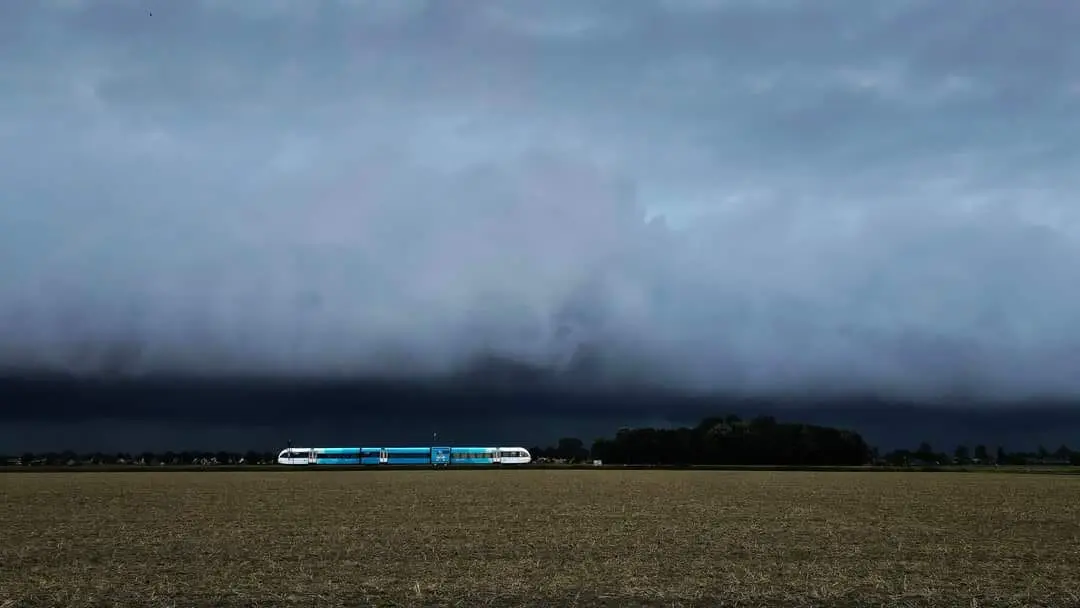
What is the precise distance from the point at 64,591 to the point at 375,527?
53.6ft

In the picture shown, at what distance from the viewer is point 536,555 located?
29.1 m

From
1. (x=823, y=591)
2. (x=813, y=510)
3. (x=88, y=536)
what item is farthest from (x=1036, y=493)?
(x=88, y=536)

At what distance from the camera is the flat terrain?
22.4 metres

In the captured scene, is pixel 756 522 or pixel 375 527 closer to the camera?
pixel 375 527

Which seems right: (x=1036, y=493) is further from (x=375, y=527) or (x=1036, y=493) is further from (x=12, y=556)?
(x=12, y=556)

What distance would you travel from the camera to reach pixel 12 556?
96.2 ft

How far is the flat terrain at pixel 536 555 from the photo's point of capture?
Answer: 73.6ft

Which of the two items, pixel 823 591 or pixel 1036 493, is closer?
pixel 823 591

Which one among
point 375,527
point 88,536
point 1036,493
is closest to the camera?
point 88,536

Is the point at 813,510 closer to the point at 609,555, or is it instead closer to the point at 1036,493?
the point at 609,555

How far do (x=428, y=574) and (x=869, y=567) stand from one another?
12.2 meters

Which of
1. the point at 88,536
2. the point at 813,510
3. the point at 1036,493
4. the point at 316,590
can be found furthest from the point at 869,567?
the point at 1036,493

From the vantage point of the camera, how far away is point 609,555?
2939 cm

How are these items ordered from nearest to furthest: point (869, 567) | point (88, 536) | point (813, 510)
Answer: point (869, 567) < point (88, 536) < point (813, 510)
